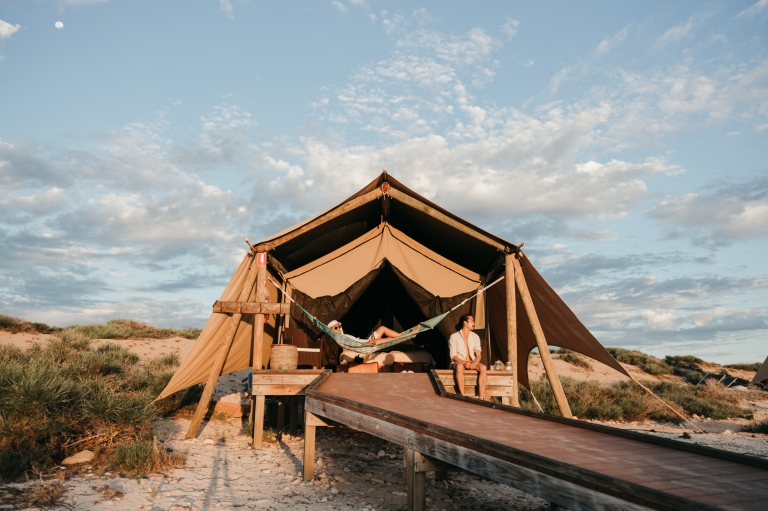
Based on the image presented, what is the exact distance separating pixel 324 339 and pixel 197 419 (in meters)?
2.20

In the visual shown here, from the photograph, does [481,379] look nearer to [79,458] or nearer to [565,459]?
[565,459]

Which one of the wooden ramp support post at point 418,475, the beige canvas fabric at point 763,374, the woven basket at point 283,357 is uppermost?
the woven basket at point 283,357

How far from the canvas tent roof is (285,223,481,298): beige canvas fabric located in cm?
1

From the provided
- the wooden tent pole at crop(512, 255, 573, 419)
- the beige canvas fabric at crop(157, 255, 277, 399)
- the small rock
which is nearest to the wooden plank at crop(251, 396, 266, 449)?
the beige canvas fabric at crop(157, 255, 277, 399)

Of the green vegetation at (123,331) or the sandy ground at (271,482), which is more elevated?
the green vegetation at (123,331)

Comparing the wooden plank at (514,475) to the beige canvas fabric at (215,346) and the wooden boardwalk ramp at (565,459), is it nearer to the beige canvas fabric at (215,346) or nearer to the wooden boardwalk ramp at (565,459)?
the wooden boardwalk ramp at (565,459)

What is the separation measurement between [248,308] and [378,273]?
2045 mm

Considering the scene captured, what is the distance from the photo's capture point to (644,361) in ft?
55.2

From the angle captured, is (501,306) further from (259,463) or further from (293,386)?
(259,463)

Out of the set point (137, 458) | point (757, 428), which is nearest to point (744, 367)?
point (757, 428)

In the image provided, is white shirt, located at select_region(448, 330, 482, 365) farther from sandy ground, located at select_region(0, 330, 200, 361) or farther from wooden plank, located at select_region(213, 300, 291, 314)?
sandy ground, located at select_region(0, 330, 200, 361)

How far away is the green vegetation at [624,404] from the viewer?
9266mm

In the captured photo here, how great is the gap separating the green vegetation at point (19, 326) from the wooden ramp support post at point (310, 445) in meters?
10.7

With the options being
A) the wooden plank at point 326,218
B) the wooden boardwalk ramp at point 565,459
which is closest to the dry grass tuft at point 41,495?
the wooden boardwalk ramp at point 565,459
